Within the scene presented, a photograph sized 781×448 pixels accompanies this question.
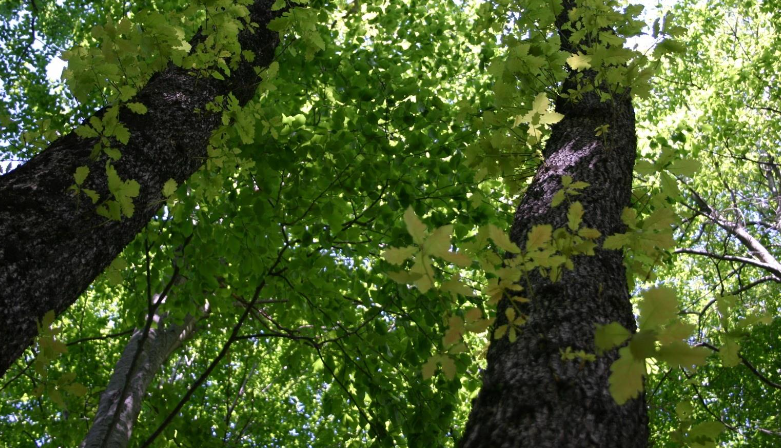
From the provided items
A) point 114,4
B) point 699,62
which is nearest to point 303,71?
point 114,4

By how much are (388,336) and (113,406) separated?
3195 millimetres

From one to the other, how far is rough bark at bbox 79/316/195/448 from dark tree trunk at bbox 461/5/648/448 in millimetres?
3609

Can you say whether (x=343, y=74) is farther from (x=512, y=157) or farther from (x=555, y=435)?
(x=555, y=435)

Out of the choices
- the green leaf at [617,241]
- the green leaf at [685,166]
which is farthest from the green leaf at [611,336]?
the green leaf at [685,166]

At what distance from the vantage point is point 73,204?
197 centimetres

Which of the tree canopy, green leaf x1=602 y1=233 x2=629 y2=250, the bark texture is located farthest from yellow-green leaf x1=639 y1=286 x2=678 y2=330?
green leaf x1=602 y1=233 x2=629 y2=250

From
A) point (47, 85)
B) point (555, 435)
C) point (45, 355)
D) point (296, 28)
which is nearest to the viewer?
point (555, 435)

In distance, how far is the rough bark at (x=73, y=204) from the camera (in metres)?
1.72

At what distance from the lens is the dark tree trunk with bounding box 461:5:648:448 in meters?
1.15

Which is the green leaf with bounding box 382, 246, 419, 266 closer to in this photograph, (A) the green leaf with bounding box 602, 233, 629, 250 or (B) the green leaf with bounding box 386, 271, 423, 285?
(B) the green leaf with bounding box 386, 271, 423, 285

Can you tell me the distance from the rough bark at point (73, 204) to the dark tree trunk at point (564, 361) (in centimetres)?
A: 146

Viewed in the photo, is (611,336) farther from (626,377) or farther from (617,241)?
(617,241)

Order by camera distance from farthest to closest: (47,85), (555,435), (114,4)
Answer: (47,85) < (114,4) < (555,435)

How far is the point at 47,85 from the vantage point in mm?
7980
